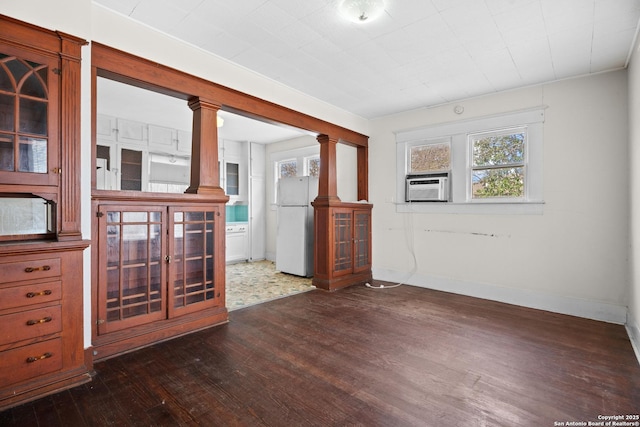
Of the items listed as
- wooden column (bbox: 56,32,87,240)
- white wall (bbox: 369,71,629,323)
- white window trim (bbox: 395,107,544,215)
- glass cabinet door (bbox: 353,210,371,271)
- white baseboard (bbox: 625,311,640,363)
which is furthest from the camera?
glass cabinet door (bbox: 353,210,371,271)

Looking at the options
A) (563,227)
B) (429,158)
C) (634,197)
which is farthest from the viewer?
(429,158)

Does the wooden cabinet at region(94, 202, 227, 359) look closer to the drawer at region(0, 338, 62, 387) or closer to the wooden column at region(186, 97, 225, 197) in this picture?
the wooden column at region(186, 97, 225, 197)

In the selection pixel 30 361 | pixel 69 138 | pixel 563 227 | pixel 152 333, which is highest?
pixel 69 138

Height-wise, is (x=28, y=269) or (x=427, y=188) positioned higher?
(x=427, y=188)

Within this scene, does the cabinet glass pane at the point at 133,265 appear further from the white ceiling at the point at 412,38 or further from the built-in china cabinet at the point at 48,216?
the white ceiling at the point at 412,38

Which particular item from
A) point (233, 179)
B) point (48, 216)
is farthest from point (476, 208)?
point (233, 179)

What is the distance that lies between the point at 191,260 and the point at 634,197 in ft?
14.1

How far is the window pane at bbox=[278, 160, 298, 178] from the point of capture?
711cm

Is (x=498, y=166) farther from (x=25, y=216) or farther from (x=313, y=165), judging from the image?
(x=25, y=216)

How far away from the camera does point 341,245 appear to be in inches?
194

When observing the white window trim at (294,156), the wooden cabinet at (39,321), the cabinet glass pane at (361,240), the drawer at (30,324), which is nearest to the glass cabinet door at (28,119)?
the wooden cabinet at (39,321)

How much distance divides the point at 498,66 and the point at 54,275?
444cm

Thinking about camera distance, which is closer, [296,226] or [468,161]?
[468,161]

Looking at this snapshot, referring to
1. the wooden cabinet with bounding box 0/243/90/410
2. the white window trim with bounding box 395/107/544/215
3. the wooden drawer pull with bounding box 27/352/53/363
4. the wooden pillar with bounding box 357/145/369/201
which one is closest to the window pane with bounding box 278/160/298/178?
the wooden pillar with bounding box 357/145/369/201
